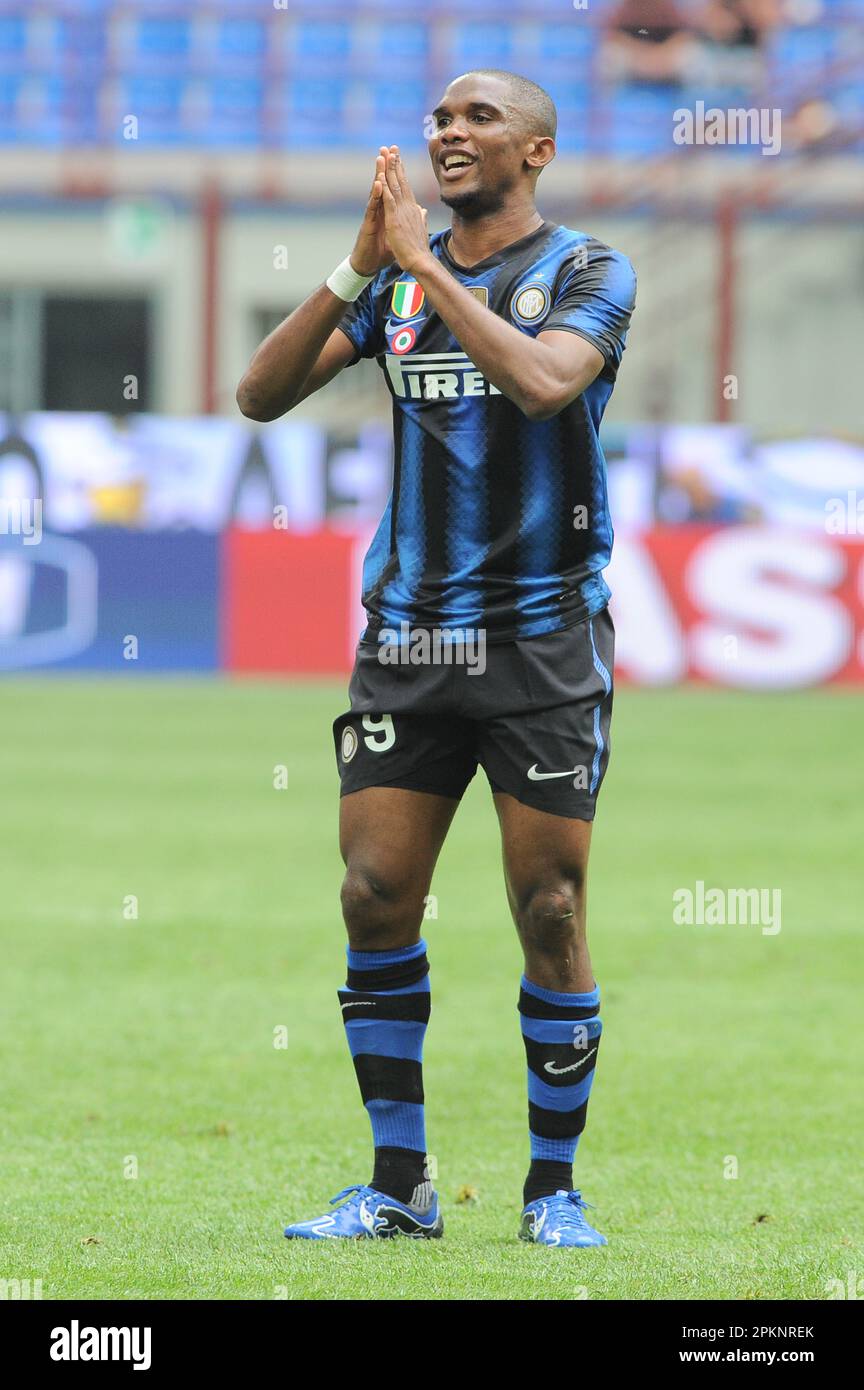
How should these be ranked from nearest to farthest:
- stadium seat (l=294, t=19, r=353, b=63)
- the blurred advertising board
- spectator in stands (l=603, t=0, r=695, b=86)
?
the blurred advertising board < spectator in stands (l=603, t=0, r=695, b=86) < stadium seat (l=294, t=19, r=353, b=63)

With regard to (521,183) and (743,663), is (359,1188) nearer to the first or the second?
(521,183)

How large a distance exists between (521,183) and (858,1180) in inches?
89.3

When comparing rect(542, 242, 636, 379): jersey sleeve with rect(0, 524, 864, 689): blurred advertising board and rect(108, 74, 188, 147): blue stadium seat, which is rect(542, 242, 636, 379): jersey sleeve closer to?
rect(0, 524, 864, 689): blurred advertising board

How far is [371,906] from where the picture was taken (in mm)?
4180

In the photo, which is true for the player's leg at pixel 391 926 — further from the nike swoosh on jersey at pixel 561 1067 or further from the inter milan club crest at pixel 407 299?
the inter milan club crest at pixel 407 299

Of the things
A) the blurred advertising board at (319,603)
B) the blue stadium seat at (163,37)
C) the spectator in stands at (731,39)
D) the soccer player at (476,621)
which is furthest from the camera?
the blue stadium seat at (163,37)

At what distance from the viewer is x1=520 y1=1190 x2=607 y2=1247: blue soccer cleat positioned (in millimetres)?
4102

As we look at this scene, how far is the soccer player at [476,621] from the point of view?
4.09 m

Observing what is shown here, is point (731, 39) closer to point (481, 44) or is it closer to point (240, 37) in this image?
point (481, 44)

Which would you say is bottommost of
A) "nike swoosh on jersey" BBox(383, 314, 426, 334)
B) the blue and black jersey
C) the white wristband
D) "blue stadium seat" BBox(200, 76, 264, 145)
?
the blue and black jersey

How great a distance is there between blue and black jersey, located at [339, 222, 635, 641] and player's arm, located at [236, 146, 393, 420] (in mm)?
124

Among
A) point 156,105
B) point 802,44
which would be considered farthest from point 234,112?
point 802,44

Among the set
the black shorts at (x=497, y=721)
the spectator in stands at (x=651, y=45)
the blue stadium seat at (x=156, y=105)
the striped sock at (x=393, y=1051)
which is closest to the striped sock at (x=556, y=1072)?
the striped sock at (x=393, y=1051)

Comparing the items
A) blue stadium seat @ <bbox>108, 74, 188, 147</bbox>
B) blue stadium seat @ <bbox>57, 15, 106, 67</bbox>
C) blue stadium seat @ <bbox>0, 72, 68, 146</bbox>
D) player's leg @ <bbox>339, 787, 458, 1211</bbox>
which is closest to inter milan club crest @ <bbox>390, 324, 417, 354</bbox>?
player's leg @ <bbox>339, 787, 458, 1211</bbox>
